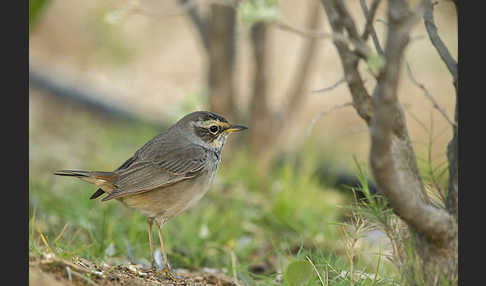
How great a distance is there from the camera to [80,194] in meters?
5.97

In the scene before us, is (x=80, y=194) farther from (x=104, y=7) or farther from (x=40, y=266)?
(x=104, y=7)

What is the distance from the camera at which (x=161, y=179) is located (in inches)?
169

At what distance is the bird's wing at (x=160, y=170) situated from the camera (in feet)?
13.8

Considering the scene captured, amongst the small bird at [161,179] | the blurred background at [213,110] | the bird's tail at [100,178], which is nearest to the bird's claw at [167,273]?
the small bird at [161,179]

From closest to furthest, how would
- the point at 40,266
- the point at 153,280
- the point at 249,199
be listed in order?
the point at 40,266 → the point at 153,280 → the point at 249,199

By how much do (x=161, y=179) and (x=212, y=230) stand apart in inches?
52.2

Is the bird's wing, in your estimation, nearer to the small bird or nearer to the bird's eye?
the small bird

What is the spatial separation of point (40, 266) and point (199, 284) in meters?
1.18

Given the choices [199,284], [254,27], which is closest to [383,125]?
[199,284]

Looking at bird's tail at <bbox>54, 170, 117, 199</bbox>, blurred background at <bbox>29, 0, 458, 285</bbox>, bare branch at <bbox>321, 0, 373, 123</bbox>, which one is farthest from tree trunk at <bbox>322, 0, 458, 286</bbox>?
bird's tail at <bbox>54, 170, 117, 199</bbox>

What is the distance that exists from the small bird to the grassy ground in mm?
431

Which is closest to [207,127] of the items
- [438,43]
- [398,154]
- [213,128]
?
[213,128]

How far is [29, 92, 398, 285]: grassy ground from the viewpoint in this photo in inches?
143

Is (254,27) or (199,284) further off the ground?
(254,27)
